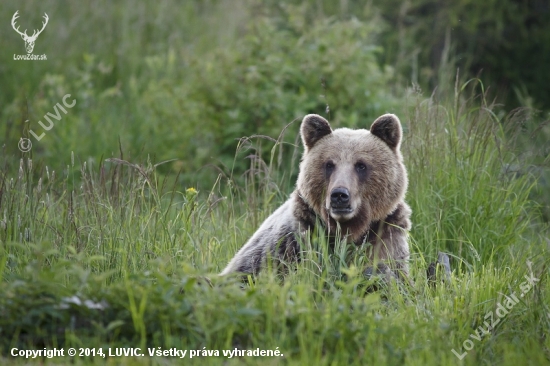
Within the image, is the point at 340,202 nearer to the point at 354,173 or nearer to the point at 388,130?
the point at 354,173

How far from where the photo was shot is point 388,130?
5.53 meters

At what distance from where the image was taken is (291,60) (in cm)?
976

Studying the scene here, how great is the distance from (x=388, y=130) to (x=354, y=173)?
0.44 metres

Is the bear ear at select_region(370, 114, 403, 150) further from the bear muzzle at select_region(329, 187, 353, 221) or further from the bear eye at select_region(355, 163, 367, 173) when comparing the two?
the bear muzzle at select_region(329, 187, 353, 221)

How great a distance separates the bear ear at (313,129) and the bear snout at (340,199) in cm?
64

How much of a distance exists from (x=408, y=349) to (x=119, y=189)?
9.42 feet

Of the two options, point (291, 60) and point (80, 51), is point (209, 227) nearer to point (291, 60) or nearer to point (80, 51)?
point (291, 60)

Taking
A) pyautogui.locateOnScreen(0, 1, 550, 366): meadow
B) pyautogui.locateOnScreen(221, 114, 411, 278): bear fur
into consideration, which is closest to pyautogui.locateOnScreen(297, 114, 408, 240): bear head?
pyautogui.locateOnScreen(221, 114, 411, 278): bear fur

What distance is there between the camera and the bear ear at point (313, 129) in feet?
18.2

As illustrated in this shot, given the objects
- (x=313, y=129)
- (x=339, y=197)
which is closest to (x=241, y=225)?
(x=313, y=129)

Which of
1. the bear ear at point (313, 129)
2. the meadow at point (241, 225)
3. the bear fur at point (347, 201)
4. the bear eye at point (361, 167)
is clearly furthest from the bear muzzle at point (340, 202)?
the bear ear at point (313, 129)

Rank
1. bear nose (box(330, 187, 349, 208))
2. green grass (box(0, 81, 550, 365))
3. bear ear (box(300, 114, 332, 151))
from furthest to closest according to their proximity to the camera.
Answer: bear ear (box(300, 114, 332, 151))
bear nose (box(330, 187, 349, 208))
green grass (box(0, 81, 550, 365))

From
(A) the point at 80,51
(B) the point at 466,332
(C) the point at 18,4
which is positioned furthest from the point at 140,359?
(C) the point at 18,4

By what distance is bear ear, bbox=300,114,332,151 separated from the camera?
5.55 m
